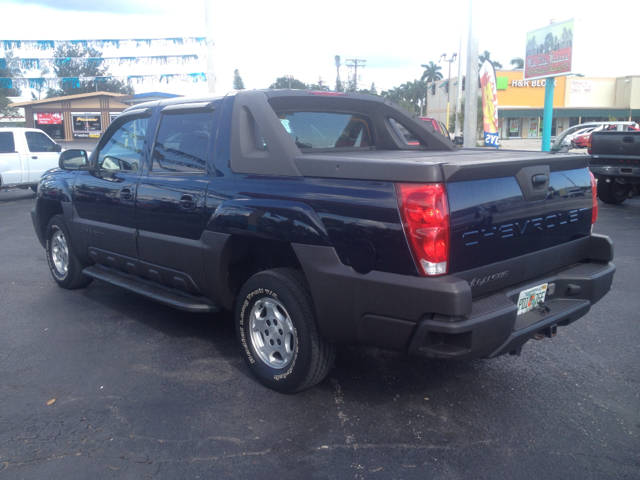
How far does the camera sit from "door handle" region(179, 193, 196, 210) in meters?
4.15

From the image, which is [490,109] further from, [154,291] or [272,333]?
[272,333]

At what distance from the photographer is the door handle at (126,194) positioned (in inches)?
187

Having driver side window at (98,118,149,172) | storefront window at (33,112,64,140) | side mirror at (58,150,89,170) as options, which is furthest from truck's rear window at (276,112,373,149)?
storefront window at (33,112,64,140)

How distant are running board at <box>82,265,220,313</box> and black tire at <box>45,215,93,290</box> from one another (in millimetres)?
401

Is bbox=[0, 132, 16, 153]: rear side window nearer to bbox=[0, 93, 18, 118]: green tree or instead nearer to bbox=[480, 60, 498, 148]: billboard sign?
bbox=[480, 60, 498, 148]: billboard sign

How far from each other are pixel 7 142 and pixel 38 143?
0.80m

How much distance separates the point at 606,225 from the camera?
10.1 m

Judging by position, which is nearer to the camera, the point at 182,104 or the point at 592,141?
the point at 182,104

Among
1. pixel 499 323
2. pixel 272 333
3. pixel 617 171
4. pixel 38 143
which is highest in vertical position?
pixel 38 143

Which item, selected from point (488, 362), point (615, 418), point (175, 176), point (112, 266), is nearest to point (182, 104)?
point (175, 176)

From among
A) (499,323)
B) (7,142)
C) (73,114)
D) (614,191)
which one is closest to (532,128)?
(73,114)

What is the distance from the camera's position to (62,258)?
6199 millimetres

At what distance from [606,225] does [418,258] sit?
27.8 feet

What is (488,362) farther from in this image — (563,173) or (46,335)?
(46,335)
